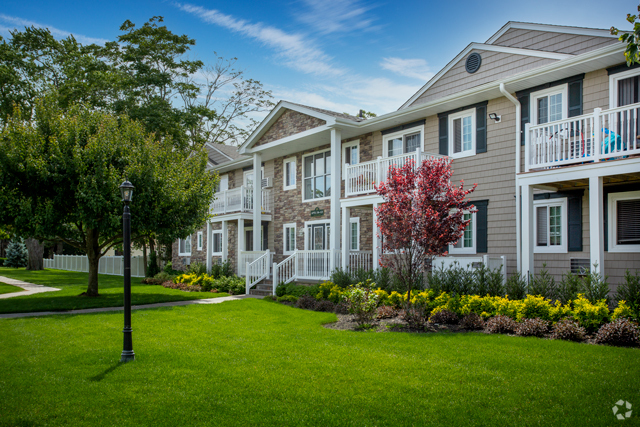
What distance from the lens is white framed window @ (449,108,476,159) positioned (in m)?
14.3

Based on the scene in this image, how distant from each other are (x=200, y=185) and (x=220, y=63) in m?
22.3

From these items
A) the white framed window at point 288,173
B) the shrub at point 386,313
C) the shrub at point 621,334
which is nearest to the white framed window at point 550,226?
the shrub at point 621,334

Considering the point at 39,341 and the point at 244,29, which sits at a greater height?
the point at 244,29

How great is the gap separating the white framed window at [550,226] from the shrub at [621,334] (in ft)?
13.8

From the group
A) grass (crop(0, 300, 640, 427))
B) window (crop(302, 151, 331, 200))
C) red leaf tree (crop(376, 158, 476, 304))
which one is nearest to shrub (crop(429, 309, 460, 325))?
red leaf tree (crop(376, 158, 476, 304))

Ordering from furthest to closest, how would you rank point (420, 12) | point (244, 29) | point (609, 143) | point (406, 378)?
1. point (244, 29)
2. point (420, 12)
3. point (609, 143)
4. point (406, 378)

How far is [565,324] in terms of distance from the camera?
8.80 metres

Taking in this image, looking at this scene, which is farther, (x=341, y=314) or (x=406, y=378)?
(x=341, y=314)

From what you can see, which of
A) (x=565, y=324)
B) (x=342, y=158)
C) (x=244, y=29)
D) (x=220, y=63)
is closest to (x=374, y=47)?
(x=244, y=29)

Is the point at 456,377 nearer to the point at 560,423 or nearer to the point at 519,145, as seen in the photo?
the point at 560,423

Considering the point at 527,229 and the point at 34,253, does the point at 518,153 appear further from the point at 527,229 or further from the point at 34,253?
the point at 34,253

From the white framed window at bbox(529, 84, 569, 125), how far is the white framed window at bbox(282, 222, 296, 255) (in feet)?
38.3

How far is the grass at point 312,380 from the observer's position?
5238 mm

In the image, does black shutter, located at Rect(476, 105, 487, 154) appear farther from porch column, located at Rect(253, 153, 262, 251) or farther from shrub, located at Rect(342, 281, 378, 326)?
porch column, located at Rect(253, 153, 262, 251)
